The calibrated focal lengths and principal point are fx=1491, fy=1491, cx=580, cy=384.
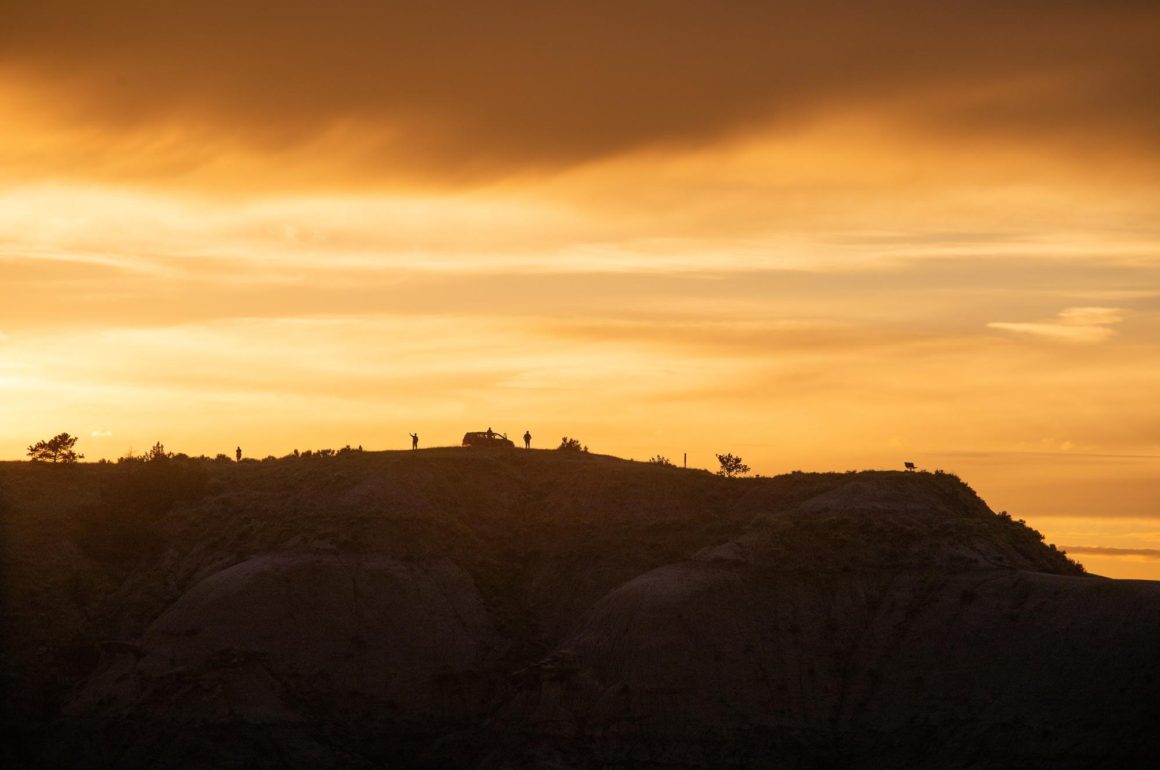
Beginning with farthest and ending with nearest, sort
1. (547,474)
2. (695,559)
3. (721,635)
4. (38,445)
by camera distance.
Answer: (38,445), (547,474), (695,559), (721,635)

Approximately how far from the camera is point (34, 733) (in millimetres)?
73312

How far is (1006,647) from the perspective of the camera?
67500 millimetres

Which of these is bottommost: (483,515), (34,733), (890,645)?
(34,733)

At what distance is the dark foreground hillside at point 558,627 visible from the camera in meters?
67.2

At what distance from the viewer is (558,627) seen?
260 feet

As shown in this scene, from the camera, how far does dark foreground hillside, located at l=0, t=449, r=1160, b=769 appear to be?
67.2 m

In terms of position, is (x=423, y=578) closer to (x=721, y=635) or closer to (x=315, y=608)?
(x=315, y=608)

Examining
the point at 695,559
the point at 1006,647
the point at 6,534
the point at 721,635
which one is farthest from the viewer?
the point at 6,534

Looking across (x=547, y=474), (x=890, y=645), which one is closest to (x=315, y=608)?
(x=547, y=474)

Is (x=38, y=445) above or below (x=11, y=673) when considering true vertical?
above

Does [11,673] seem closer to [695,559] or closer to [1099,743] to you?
[695,559]

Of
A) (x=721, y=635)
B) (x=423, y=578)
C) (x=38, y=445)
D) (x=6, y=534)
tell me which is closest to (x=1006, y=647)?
(x=721, y=635)

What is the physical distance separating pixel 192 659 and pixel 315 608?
21.7ft

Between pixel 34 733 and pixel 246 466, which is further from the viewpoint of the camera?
pixel 246 466
